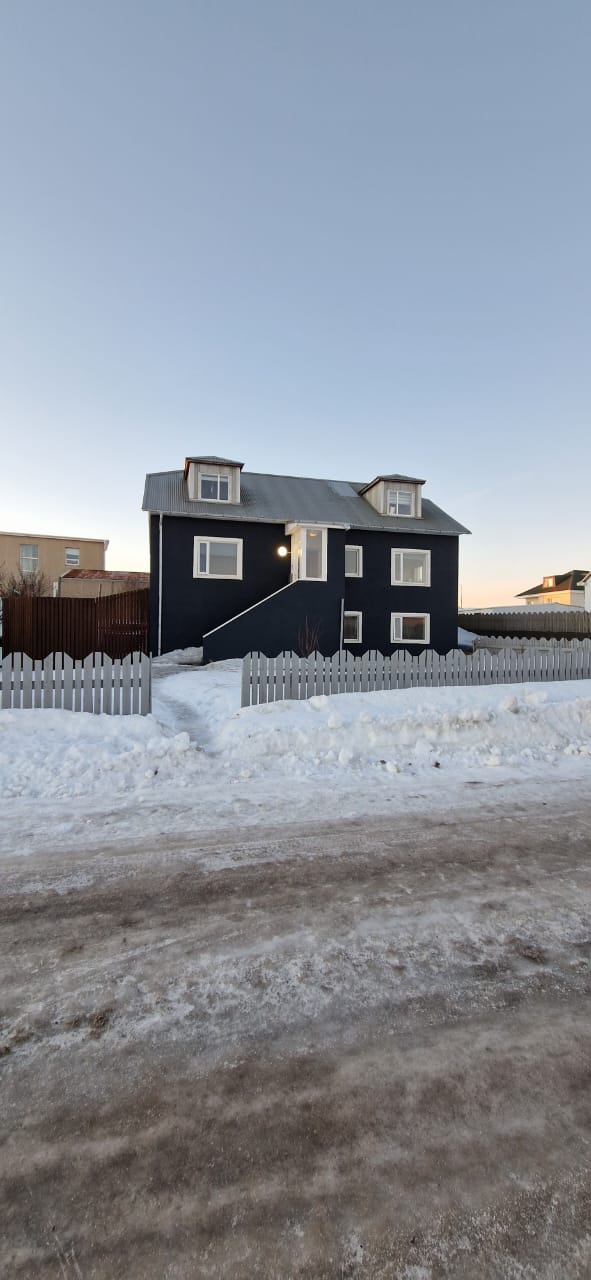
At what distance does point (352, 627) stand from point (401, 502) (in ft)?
23.2

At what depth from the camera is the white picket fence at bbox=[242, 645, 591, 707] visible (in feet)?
31.8

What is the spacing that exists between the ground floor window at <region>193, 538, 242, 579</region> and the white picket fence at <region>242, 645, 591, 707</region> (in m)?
11.1

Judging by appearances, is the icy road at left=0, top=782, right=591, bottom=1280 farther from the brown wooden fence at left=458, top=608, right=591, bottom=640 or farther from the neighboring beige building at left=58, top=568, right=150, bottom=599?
the neighboring beige building at left=58, top=568, right=150, bottom=599

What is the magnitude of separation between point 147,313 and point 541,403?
18065 millimetres

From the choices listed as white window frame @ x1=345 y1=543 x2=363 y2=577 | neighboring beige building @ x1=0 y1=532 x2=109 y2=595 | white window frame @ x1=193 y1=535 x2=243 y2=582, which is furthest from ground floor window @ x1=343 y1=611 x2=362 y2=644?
neighboring beige building @ x1=0 y1=532 x2=109 y2=595

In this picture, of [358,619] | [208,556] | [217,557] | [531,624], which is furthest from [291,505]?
[531,624]

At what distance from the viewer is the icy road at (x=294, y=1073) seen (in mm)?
1520

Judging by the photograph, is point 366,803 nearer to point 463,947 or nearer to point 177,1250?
point 463,947

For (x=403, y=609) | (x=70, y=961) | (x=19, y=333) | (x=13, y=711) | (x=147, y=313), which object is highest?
(x=147, y=313)

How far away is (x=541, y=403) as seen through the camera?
Result: 22.8m

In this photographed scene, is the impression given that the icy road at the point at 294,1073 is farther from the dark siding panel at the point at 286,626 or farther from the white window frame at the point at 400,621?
the white window frame at the point at 400,621

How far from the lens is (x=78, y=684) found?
333 inches

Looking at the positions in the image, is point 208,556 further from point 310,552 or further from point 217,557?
point 310,552

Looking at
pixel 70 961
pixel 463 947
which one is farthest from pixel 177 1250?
pixel 463 947
